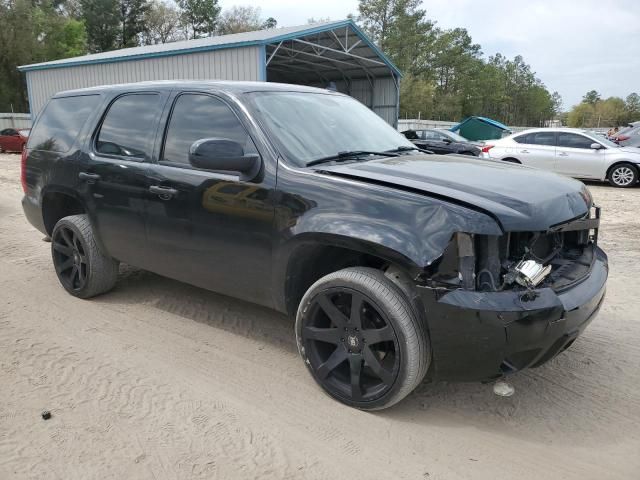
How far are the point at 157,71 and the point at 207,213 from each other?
1765 cm

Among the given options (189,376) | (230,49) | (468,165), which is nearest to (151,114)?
(189,376)

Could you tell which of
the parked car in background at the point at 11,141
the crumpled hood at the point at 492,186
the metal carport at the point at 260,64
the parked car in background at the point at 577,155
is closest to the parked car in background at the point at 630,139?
→ the parked car in background at the point at 577,155

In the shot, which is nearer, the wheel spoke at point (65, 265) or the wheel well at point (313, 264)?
the wheel well at point (313, 264)

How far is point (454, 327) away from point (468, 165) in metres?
1.30

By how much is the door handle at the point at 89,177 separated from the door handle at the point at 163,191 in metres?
0.72

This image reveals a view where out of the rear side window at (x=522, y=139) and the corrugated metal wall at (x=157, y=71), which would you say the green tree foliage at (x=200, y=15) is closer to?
the corrugated metal wall at (x=157, y=71)

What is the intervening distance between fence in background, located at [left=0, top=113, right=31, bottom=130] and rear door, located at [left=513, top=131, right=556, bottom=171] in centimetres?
3341

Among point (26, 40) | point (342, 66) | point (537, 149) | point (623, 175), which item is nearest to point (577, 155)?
point (537, 149)

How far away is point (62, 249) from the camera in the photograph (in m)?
4.66

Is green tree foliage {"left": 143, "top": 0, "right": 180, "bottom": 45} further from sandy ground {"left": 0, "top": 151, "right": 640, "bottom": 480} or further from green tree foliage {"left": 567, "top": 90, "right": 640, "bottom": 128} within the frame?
green tree foliage {"left": 567, "top": 90, "right": 640, "bottom": 128}

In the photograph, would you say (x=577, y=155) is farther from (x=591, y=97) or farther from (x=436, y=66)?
(x=591, y=97)

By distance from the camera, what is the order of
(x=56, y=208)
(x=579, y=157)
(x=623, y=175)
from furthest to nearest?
(x=579, y=157)
(x=623, y=175)
(x=56, y=208)

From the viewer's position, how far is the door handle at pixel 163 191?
11.7 feet

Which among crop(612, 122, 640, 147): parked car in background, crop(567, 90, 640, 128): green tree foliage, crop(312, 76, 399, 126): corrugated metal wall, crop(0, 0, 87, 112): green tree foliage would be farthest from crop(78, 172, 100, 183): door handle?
crop(567, 90, 640, 128): green tree foliage
